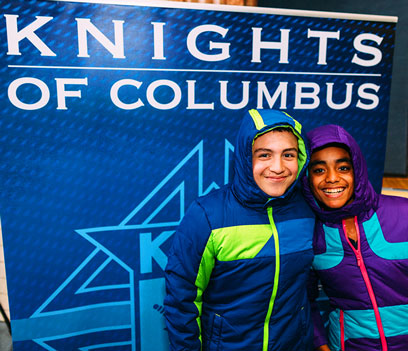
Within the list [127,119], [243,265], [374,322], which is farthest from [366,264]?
[127,119]

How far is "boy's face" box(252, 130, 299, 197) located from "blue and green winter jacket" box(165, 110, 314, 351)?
32mm

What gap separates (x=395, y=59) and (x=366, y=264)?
3.91 m

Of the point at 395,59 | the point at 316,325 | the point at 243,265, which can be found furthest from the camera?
the point at 395,59

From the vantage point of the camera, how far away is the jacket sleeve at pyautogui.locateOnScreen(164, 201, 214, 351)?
1155 millimetres

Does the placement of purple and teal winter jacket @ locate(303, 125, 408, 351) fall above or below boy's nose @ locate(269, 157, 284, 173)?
below

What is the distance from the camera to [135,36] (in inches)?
55.8

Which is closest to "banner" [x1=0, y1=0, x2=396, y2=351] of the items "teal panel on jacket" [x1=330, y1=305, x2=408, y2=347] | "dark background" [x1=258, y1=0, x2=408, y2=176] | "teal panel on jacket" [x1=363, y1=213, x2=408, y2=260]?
"teal panel on jacket" [x1=363, y1=213, x2=408, y2=260]

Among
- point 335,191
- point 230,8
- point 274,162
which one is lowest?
point 335,191

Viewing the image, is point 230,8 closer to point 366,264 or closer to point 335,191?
point 335,191

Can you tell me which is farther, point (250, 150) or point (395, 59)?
point (395, 59)

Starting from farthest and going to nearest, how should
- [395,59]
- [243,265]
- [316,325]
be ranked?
[395,59] < [316,325] < [243,265]

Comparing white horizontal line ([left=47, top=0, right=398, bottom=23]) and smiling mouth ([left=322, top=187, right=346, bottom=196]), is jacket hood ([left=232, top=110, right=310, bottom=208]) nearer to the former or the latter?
smiling mouth ([left=322, top=187, right=346, bottom=196])

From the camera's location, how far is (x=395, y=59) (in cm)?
429

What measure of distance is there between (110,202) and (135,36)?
2.21 feet
